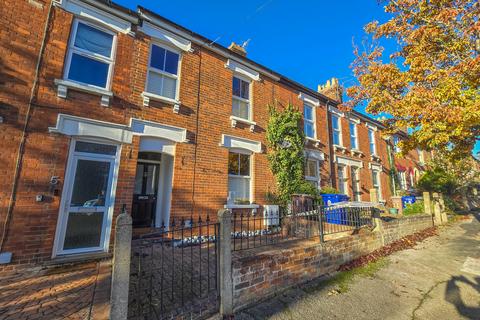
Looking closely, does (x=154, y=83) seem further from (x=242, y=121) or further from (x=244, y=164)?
(x=244, y=164)

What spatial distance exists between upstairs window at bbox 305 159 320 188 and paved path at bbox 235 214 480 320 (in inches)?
184

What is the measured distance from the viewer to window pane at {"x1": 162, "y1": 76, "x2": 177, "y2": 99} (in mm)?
6812

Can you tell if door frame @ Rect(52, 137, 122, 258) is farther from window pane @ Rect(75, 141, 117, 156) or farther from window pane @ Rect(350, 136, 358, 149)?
window pane @ Rect(350, 136, 358, 149)

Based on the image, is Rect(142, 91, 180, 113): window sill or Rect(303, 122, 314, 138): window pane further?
Rect(303, 122, 314, 138): window pane

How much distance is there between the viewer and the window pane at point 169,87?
6812mm

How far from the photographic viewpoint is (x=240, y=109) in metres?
8.63

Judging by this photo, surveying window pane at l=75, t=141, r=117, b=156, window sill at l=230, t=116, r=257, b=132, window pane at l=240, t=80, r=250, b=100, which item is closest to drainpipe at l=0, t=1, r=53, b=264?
window pane at l=75, t=141, r=117, b=156

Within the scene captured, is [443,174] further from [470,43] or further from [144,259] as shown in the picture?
[144,259]

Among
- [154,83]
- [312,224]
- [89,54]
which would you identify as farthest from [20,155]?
[312,224]

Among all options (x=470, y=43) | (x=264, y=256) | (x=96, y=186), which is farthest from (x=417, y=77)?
(x=96, y=186)

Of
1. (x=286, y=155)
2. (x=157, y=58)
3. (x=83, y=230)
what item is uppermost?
(x=157, y=58)

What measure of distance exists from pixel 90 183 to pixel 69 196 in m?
0.48

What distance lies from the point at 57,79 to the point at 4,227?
3281 millimetres

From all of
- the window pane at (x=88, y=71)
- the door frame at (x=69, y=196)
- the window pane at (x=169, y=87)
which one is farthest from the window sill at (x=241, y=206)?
the window pane at (x=88, y=71)
